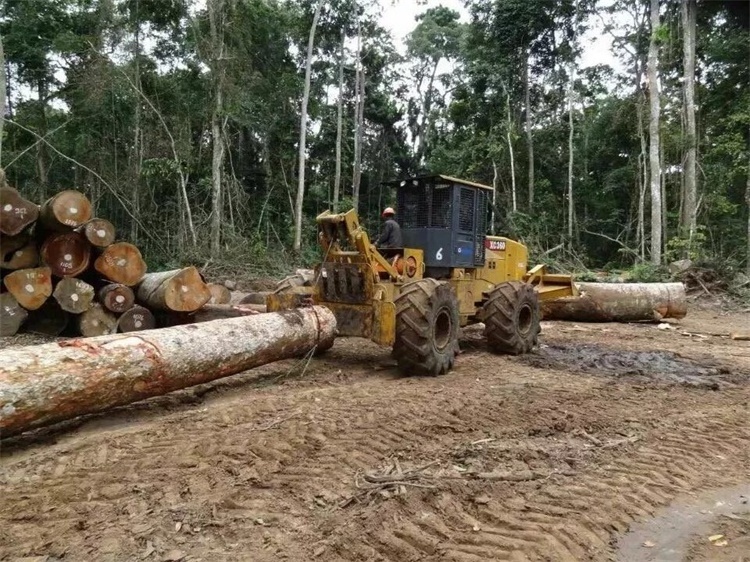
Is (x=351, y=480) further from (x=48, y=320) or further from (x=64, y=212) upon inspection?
(x=48, y=320)

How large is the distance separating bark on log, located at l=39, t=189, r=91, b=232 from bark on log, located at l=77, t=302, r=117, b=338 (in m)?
1.22

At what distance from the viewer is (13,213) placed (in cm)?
773

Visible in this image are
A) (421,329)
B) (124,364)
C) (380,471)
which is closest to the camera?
(380,471)

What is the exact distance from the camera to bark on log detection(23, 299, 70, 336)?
27.5 ft

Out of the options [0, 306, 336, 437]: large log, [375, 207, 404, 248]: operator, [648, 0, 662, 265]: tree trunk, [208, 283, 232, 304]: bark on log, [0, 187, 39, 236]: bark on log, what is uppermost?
[648, 0, 662, 265]: tree trunk

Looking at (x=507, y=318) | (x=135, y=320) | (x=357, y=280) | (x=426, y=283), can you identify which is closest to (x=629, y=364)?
(x=507, y=318)

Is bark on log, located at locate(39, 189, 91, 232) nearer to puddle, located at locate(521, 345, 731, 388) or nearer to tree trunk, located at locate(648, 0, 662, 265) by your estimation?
puddle, located at locate(521, 345, 731, 388)

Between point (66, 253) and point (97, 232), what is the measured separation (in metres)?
0.53

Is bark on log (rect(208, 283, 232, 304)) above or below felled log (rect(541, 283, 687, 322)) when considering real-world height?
above

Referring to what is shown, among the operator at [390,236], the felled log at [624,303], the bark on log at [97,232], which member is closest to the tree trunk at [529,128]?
the felled log at [624,303]

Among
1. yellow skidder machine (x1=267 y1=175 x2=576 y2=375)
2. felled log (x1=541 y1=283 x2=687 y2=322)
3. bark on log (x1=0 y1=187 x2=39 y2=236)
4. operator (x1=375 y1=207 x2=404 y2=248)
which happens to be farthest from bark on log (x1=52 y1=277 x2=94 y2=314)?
felled log (x1=541 y1=283 x2=687 y2=322)

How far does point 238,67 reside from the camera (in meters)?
18.8

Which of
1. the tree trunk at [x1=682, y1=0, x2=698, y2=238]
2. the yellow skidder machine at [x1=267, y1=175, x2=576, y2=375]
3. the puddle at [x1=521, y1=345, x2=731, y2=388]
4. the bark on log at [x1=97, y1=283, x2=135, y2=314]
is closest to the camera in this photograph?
the yellow skidder machine at [x1=267, y1=175, x2=576, y2=375]

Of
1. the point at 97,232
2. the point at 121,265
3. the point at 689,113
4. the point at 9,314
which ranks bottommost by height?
the point at 9,314
